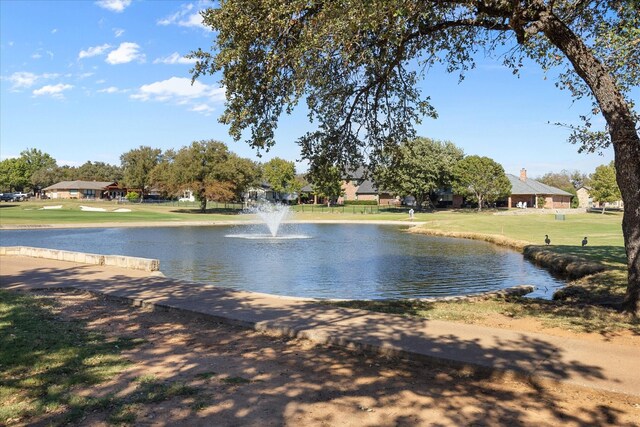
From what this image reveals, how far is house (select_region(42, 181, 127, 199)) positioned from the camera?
115m

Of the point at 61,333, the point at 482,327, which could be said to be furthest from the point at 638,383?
the point at 61,333

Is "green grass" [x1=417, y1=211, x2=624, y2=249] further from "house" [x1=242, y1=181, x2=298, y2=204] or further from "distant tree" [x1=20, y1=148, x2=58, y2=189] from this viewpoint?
"distant tree" [x1=20, y1=148, x2=58, y2=189]

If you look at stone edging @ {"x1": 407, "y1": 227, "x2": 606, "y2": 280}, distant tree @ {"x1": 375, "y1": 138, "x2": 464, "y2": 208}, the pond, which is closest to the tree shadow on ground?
the pond

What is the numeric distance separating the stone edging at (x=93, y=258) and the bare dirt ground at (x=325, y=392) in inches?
307

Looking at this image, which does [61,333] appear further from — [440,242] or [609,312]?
[440,242]

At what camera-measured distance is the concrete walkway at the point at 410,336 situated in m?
5.76

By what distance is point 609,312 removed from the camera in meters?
9.30

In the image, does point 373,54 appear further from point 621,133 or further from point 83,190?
point 83,190

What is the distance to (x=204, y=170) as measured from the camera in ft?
224

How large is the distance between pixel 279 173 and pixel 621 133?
9772 cm

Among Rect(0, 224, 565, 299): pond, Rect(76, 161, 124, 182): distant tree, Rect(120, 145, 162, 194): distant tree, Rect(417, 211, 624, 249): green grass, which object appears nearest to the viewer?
Rect(0, 224, 565, 299): pond

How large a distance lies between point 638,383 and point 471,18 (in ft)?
25.8

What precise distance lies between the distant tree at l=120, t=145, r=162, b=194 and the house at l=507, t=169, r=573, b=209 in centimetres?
6563

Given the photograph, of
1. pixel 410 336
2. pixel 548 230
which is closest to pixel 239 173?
pixel 548 230
